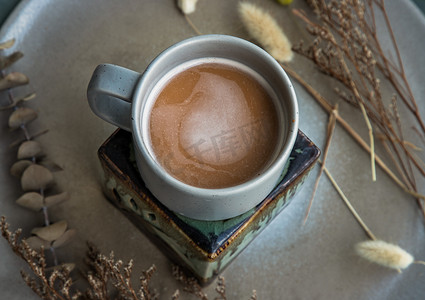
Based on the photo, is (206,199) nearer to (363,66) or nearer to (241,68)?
(241,68)

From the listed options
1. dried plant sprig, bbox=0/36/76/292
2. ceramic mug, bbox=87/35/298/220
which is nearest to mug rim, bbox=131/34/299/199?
ceramic mug, bbox=87/35/298/220

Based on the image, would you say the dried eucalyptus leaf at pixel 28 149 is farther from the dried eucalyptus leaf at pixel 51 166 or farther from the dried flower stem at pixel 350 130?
the dried flower stem at pixel 350 130

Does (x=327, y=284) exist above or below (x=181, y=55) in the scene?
below

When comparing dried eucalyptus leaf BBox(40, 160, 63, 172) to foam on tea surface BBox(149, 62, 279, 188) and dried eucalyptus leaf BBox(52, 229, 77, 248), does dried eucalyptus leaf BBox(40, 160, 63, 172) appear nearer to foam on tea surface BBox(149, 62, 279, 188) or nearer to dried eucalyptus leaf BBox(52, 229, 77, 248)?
dried eucalyptus leaf BBox(52, 229, 77, 248)

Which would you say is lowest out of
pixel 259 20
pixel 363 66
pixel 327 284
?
pixel 327 284

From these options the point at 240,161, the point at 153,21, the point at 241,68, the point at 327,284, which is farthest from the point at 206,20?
the point at 327,284

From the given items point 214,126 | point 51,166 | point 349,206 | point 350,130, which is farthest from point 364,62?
point 51,166

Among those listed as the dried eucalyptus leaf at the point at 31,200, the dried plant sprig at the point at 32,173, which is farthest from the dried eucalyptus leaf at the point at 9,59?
the dried eucalyptus leaf at the point at 31,200
